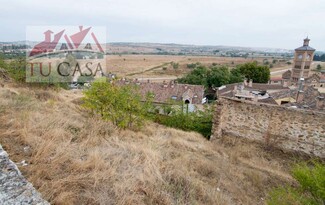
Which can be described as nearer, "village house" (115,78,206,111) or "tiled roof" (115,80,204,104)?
"village house" (115,78,206,111)

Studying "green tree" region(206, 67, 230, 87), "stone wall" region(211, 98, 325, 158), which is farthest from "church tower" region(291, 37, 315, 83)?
"stone wall" region(211, 98, 325, 158)

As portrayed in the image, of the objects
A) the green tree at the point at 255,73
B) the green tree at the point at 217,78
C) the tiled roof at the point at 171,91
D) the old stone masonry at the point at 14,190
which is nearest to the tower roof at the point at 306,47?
the green tree at the point at 255,73

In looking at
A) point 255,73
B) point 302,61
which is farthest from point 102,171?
point 302,61

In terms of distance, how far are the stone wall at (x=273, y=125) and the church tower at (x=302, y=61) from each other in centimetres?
3594

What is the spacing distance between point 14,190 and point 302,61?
4728cm

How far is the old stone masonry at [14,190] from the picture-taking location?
1.79 meters

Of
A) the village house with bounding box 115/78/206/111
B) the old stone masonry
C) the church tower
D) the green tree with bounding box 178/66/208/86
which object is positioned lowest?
the village house with bounding box 115/78/206/111

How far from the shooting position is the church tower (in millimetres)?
39594

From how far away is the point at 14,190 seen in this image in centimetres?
190

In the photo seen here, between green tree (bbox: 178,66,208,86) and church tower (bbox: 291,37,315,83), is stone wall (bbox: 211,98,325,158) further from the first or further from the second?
church tower (bbox: 291,37,315,83)

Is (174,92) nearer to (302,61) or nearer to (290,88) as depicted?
(290,88)

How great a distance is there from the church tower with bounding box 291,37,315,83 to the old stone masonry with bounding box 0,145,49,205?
4464 centimetres

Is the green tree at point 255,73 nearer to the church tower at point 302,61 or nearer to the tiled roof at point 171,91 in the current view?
the church tower at point 302,61

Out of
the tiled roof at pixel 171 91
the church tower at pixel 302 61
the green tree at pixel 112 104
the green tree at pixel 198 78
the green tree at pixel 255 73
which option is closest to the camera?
the green tree at pixel 112 104
